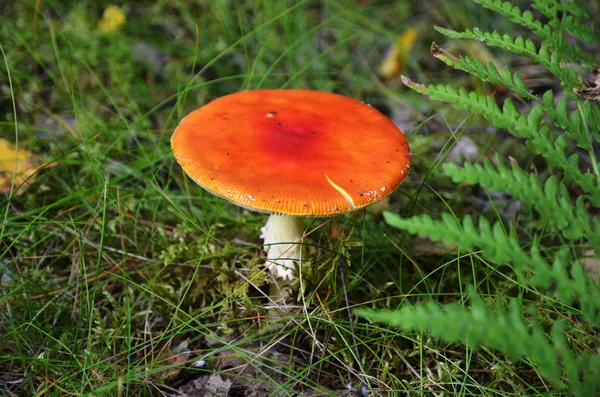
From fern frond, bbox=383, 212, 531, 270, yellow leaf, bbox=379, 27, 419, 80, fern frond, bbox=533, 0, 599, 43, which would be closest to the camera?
fern frond, bbox=383, 212, 531, 270

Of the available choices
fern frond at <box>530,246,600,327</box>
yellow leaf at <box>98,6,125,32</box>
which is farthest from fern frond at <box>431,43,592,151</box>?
yellow leaf at <box>98,6,125,32</box>

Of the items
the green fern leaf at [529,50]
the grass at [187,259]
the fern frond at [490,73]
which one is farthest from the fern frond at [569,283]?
the green fern leaf at [529,50]

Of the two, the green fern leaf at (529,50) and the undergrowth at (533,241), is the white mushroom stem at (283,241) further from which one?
the green fern leaf at (529,50)

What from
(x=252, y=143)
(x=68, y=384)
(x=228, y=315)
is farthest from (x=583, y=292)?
(x=68, y=384)

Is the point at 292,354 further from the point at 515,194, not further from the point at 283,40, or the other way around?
the point at 283,40

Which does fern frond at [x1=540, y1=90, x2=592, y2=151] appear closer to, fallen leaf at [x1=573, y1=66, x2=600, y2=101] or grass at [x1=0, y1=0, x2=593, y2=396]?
fallen leaf at [x1=573, y1=66, x2=600, y2=101]

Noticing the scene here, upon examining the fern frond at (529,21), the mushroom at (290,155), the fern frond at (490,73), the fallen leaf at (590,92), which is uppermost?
the fern frond at (529,21)
